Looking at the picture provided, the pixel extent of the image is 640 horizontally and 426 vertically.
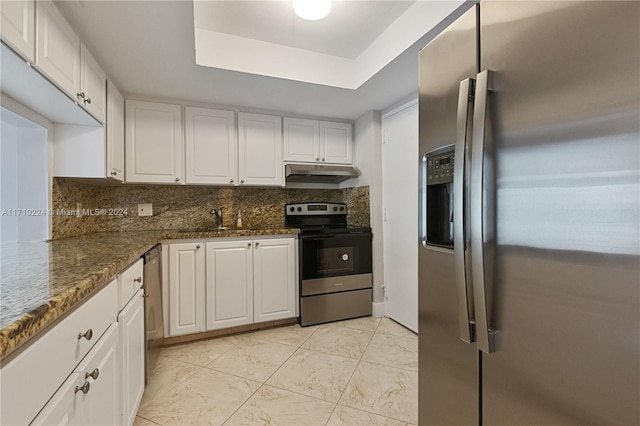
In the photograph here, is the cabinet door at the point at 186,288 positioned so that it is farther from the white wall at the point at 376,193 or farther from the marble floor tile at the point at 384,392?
Result: the white wall at the point at 376,193

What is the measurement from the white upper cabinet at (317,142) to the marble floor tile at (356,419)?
2.23 metres

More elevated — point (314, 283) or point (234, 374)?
point (314, 283)

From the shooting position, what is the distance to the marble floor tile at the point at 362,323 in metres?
2.65

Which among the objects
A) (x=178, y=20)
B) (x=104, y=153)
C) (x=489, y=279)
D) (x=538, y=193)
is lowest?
(x=489, y=279)

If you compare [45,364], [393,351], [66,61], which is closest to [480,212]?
[45,364]

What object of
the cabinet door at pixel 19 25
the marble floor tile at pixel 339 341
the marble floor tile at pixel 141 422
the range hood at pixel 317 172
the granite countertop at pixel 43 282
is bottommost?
the marble floor tile at pixel 141 422

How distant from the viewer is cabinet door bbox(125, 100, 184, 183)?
2.46 metres

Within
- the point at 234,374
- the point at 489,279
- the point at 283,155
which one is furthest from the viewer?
the point at 283,155

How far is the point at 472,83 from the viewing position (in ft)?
2.91

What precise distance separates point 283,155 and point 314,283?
134 cm

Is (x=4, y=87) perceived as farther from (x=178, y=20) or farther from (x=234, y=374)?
(x=234, y=374)

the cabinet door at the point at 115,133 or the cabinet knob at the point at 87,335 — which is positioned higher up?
the cabinet door at the point at 115,133

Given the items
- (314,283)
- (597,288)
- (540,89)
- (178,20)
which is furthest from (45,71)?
(314,283)

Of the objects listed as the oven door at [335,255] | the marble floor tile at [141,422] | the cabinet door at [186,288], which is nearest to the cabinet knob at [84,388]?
the marble floor tile at [141,422]
